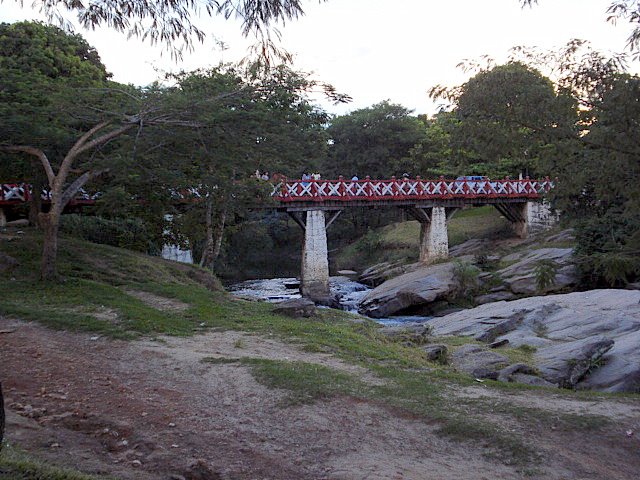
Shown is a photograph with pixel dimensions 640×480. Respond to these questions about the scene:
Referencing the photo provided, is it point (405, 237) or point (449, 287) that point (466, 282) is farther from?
point (405, 237)

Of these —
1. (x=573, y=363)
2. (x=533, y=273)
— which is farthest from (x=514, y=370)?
(x=533, y=273)

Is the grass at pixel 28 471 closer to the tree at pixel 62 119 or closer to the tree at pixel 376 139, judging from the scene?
the tree at pixel 62 119

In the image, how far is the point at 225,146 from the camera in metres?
14.2

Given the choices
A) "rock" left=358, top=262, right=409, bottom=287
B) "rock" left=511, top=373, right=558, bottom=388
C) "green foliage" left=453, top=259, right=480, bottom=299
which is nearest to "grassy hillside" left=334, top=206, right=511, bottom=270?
"rock" left=358, top=262, right=409, bottom=287

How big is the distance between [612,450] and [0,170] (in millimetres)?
16493

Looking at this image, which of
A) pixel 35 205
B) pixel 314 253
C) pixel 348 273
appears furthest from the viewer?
pixel 348 273

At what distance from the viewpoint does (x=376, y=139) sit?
4888 cm

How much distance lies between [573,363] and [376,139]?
39.7 metres

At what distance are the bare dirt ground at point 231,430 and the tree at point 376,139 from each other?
133 feet

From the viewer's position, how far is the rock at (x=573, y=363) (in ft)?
33.1

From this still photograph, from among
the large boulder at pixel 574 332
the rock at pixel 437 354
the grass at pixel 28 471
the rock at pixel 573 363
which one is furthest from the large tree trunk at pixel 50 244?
the grass at pixel 28 471

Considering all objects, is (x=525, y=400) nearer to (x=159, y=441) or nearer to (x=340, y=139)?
(x=159, y=441)

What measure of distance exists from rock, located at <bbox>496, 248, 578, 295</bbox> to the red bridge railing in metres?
4.17

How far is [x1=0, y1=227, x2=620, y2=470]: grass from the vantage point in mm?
7137
